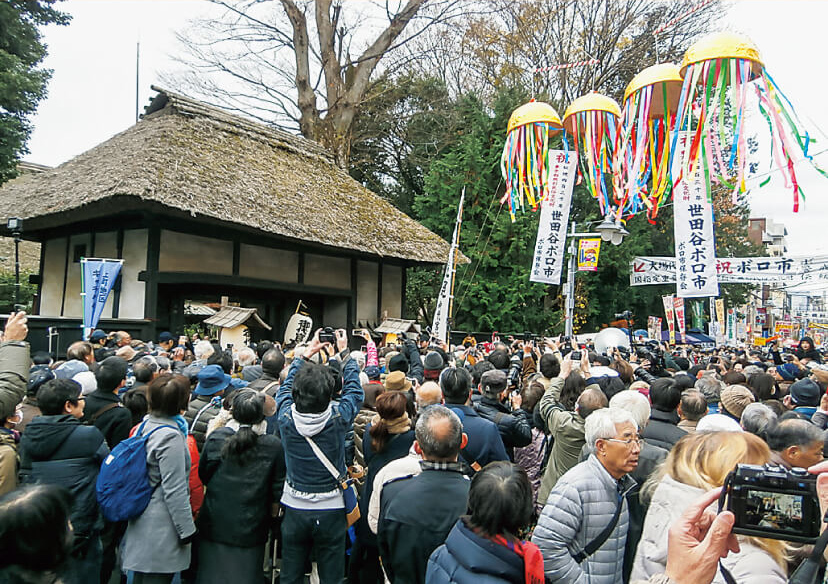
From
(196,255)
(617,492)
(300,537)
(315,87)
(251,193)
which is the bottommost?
(300,537)

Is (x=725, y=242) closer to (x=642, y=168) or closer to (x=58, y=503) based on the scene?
(x=642, y=168)

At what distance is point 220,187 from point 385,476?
10192 mm

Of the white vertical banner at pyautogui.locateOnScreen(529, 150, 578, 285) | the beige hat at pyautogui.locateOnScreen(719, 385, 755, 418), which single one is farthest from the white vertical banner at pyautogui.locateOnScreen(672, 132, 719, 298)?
the beige hat at pyautogui.locateOnScreen(719, 385, 755, 418)

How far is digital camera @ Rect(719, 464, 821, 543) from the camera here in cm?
143

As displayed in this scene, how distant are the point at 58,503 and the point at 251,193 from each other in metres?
11.4

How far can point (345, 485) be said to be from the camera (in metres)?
3.39

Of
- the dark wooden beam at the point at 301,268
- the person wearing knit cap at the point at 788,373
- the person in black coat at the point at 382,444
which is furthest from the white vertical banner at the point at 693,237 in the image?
the dark wooden beam at the point at 301,268

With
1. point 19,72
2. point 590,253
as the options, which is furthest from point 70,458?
point 590,253

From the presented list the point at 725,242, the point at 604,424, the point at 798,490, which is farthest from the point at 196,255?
the point at 725,242

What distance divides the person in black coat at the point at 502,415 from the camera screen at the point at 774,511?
2.49 m

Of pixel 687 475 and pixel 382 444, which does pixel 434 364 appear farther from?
pixel 687 475

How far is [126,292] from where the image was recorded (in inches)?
460

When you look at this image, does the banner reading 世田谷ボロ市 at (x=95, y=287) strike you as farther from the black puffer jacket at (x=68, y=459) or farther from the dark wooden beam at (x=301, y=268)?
the black puffer jacket at (x=68, y=459)

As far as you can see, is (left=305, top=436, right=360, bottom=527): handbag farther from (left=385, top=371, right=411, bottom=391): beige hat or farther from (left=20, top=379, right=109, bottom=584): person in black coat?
(left=20, top=379, right=109, bottom=584): person in black coat
